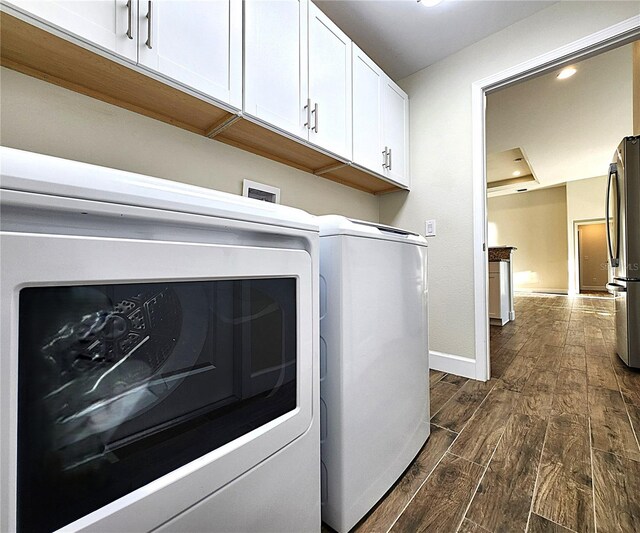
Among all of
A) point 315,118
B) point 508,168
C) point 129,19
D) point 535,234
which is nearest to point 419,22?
point 315,118

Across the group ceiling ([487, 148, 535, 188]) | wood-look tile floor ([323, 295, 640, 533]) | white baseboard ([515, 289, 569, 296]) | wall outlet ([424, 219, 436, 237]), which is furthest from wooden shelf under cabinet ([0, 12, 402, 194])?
white baseboard ([515, 289, 569, 296])

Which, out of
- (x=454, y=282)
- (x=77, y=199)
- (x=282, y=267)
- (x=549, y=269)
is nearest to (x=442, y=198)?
(x=454, y=282)

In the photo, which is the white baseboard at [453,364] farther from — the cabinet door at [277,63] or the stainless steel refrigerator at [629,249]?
the cabinet door at [277,63]

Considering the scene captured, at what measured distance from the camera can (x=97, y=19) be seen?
86 centimetres

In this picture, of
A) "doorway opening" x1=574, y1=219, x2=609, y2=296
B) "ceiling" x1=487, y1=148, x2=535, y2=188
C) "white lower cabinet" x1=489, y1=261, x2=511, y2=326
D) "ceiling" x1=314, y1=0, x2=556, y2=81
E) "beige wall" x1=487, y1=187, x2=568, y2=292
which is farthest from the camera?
"beige wall" x1=487, y1=187, x2=568, y2=292

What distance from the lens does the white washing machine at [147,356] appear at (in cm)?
36

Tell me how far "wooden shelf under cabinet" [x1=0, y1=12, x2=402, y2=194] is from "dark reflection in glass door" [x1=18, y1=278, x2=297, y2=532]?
906 mm

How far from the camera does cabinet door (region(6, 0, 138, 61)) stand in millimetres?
775

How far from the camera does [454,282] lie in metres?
2.11

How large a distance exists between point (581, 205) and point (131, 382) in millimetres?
9467

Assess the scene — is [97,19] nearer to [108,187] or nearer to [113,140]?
[113,140]

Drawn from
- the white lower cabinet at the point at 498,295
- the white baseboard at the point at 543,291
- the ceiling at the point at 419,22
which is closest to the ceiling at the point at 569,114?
the ceiling at the point at 419,22

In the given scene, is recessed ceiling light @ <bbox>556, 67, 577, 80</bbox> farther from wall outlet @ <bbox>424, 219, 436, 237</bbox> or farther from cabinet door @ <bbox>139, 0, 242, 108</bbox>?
cabinet door @ <bbox>139, 0, 242, 108</bbox>

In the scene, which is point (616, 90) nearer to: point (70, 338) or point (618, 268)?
point (618, 268)
